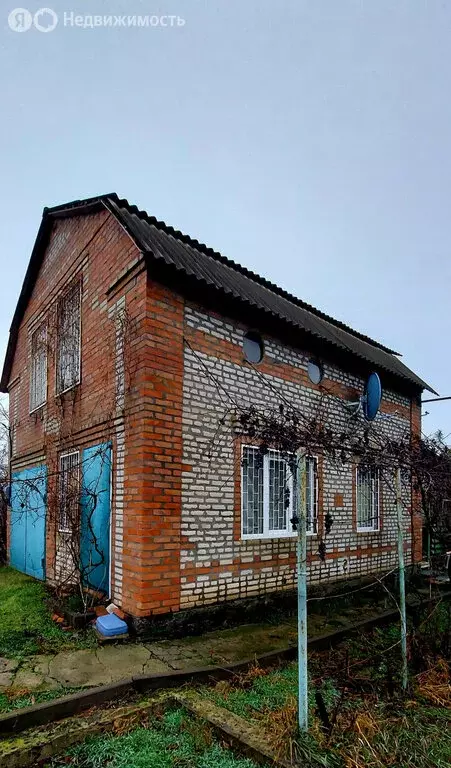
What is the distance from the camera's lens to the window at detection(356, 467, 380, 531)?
8984mm

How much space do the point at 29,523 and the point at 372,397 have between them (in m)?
7.32

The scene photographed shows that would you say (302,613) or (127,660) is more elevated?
(302,613)

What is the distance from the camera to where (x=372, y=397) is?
8453 mm

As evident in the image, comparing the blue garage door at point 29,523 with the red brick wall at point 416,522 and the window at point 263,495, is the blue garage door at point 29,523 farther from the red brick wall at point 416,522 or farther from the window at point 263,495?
the red brick wall at point 416,522

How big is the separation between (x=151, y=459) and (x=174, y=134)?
5593mm

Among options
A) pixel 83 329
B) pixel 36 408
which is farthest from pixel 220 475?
pixel 36 408

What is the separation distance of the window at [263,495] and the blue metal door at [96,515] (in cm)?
185

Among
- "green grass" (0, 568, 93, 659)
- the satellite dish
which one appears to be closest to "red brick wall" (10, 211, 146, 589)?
"green grass" (0, 568, 93, 659)

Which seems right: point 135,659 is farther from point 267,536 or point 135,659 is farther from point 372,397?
point 372,397

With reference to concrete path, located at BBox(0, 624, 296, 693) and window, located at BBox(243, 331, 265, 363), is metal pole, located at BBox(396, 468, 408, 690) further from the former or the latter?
window, located at BBox(243, 331, 265, 363)

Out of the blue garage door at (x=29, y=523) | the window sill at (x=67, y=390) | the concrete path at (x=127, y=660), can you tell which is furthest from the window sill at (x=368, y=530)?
the blue garage door at (x=29, y=523)

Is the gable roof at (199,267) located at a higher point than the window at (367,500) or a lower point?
higher

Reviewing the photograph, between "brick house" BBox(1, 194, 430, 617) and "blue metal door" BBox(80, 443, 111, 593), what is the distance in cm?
3

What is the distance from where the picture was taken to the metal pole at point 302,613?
3.01 metres
